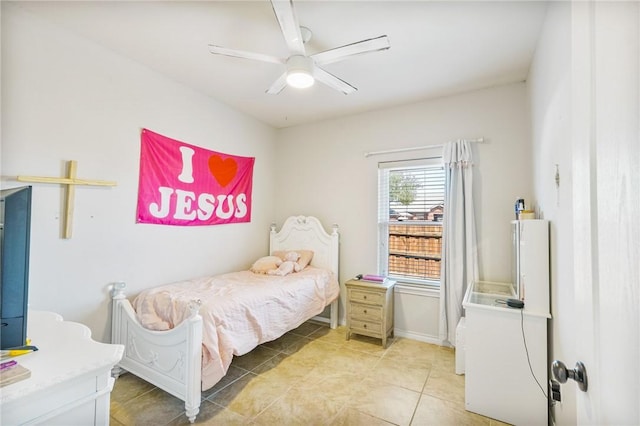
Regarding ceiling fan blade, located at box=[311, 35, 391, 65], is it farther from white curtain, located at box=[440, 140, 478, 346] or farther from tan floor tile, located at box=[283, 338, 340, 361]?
tan floor tile, located at box=[283, 338, 340, 361]

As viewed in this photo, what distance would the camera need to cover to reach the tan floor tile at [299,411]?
1830 mm

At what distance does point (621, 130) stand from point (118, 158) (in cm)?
294

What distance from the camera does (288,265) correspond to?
10.8 ft

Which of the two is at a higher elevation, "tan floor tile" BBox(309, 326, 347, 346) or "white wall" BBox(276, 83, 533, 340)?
"white wall" BBox(276, 83, 533, 340)

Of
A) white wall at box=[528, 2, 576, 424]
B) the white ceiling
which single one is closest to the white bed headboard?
the white ceiling

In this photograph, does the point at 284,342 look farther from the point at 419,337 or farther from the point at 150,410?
the point at 419,337

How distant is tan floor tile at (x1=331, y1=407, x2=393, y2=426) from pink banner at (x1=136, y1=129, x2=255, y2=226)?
87.6 inches

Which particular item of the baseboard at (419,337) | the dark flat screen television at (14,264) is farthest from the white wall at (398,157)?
the dark flat screen television at (14,264)

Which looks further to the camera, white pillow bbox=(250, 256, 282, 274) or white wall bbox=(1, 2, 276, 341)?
white pillow bbox=(250, 256, 282, 274)

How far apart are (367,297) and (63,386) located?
2545 mm

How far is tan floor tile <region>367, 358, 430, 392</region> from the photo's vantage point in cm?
227

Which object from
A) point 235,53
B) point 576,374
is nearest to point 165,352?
point 235,53

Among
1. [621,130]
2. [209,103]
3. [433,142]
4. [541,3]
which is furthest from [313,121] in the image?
[621,130]

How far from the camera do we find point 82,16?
1.93 metres
